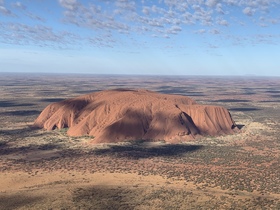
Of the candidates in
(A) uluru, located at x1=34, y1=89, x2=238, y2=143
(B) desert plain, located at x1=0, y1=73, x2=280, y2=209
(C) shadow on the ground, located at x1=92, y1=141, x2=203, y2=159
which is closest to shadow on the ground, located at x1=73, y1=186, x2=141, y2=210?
(B) desert plain, located at x1=0, y1=73, x2=280, y2=209

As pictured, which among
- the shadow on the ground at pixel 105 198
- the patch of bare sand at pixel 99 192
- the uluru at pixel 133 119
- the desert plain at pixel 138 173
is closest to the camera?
the shadow on the ground at pixel 105 198

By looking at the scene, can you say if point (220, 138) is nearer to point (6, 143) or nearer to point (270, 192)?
point (270, 192)

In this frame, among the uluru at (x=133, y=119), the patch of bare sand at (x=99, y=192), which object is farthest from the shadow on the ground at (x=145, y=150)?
the patch of bare sand at (x=99, y=192)

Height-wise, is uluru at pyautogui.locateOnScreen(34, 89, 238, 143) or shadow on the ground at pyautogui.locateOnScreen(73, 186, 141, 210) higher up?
uluru at pyautogui.locateOnScreen(34, 89, 238, 143)

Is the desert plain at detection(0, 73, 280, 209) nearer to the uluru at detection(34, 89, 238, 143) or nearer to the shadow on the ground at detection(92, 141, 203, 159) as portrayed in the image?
the shadow on the ground at detection(92, 141, 203, 159)

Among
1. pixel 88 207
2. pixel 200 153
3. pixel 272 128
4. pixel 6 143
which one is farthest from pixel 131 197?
pixel 272 128

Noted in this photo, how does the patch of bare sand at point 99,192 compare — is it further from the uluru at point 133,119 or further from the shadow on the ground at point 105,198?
the uluru at point 133,119
